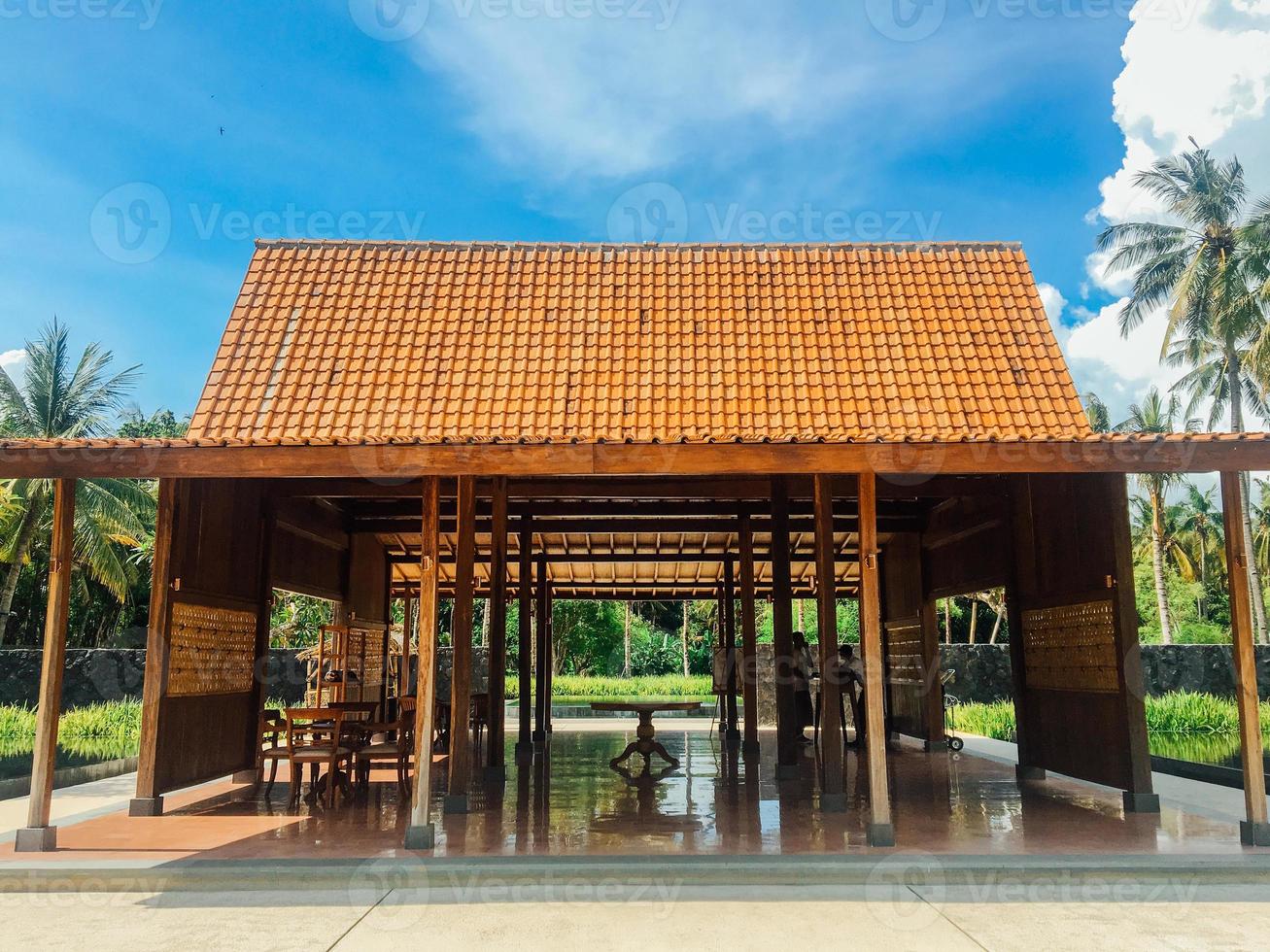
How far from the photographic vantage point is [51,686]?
6727 millimetres

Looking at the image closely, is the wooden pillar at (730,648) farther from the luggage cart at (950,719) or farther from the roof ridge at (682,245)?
the roof ridge at (682,245)

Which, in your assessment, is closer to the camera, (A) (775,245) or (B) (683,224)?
(A) (775,245)

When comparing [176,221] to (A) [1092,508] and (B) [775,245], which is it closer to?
(B) [775,245]

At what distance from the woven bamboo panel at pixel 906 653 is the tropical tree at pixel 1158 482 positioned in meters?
12.8

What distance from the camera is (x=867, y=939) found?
4.82 metres

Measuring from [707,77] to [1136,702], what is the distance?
8105 millimetres

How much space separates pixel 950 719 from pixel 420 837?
13.4 m

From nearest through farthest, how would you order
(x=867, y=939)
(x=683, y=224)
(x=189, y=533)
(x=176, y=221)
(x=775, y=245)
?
(x=867, y=939)
(x=189, y=533)
(x=176, y=221)
(x=775, y=245)
(x=683, y=224)

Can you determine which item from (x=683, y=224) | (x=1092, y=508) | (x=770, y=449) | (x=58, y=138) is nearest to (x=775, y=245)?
(x=683, y=224)

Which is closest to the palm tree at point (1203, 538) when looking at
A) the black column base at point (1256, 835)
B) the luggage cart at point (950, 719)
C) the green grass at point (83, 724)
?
the luggage cart at point (950, 719)

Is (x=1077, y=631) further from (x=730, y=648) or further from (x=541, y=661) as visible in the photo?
(x=541, y=661)

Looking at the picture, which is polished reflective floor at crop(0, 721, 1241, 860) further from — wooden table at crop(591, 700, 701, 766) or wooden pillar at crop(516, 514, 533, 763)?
wooden pillar at crop(516, 514, 533, 763)

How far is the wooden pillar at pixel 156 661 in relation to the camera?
8156mm

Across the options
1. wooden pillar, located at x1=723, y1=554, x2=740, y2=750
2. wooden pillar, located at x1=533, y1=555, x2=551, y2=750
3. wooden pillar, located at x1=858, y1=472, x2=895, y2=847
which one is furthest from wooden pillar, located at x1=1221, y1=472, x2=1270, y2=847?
wooden pillar, located at x1=533, y1=555, x2=551, y2=750
